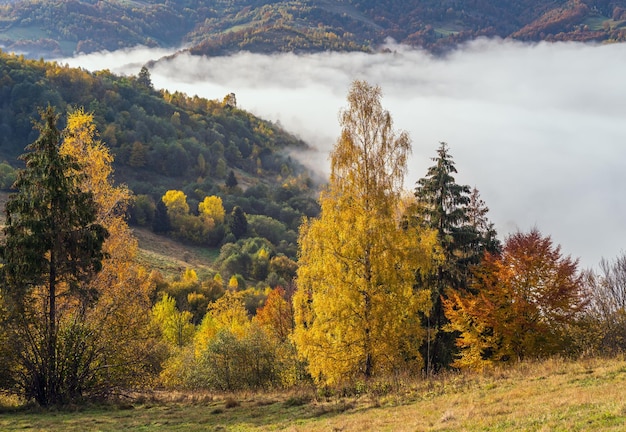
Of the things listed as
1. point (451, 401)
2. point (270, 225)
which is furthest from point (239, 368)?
point (270, 225)

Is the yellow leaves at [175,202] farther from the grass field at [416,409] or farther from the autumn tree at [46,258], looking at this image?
the grass field at [416,409]

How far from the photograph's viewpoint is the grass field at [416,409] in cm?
1344

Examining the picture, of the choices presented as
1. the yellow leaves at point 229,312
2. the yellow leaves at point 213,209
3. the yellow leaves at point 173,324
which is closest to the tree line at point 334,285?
the yellow leaves at point 229,312

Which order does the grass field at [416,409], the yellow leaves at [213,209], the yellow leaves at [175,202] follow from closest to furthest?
1. the grass field at [416,409]
2. the yellow leaves at [175,202]
3. the yellow leaves at [213,209]

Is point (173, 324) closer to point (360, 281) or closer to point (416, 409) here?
point (360, 281)

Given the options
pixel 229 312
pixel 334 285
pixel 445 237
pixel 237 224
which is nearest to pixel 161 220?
pixel 237 224

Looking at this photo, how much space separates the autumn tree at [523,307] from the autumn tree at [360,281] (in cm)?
679

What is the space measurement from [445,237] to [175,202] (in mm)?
144877

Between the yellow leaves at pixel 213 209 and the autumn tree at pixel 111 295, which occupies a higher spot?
the yellow leaves at pixel 213 209

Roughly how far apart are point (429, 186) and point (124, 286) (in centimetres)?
1992

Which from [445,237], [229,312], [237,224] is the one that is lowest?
[229,312]

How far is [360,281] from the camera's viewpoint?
24.2m

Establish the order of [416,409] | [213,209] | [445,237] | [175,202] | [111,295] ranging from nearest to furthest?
[416,409] < [111,295] < [445,237] < [175,202] < [213,209]

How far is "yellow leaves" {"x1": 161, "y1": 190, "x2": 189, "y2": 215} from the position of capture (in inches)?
6527
